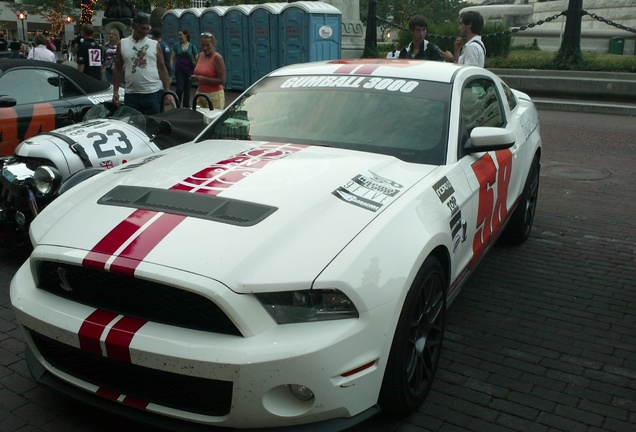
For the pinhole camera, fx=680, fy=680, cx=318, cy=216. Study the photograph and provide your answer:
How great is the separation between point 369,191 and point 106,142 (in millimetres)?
3234

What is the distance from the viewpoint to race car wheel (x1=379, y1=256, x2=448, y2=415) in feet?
9.73

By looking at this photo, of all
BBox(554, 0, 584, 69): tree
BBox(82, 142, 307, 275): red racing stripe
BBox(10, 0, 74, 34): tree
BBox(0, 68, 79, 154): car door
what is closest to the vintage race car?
BBox(0, 68, 79, 154): car door

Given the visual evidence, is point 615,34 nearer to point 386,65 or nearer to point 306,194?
point 386,65

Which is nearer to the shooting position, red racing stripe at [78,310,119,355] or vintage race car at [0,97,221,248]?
red racing stripe at [78,310,119,355]

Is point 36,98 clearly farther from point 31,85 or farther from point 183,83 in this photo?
point 183,83

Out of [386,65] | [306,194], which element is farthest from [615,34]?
[306,194]

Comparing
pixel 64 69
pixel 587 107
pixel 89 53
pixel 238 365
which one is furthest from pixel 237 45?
pixel 238 365

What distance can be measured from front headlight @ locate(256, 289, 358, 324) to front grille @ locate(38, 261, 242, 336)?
17 cm

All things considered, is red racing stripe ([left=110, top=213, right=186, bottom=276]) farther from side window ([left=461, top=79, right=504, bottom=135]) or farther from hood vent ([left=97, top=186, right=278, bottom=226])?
side window ([left=461, top=79, right=504, bottom=135])

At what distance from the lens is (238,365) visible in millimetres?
2535

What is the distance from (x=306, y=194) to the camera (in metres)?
3.26

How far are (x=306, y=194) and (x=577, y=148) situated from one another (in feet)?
29.8

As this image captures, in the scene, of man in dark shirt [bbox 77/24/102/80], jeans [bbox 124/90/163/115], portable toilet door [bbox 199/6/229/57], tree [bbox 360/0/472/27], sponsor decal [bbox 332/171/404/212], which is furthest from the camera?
tree [bbox 360/0/472/27]

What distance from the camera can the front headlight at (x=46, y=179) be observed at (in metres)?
5.29
